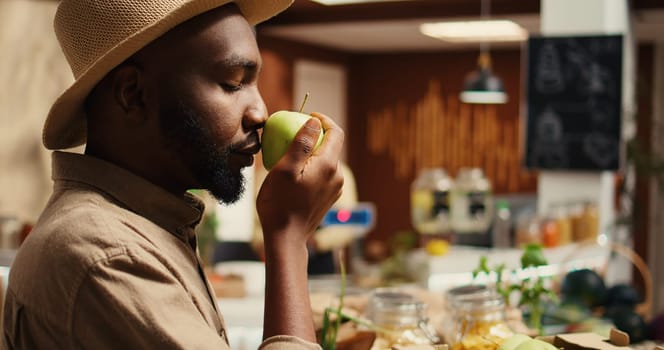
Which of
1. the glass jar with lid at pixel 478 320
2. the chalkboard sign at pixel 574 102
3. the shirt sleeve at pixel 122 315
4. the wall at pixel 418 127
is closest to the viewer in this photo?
the shirt sleeve at pixel 122 315

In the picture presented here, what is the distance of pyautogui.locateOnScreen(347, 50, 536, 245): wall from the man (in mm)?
9464

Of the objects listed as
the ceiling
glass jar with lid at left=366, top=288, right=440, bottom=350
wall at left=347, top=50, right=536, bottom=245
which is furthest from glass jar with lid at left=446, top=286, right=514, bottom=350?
wall at left=347, top=50, right=536, bottom=245

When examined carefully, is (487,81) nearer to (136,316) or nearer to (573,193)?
(573,193)

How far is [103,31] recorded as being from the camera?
107cm

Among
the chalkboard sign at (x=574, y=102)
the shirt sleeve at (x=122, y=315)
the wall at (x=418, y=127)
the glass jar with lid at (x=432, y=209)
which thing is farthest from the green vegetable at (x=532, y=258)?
the wall at (x=418, y=127)

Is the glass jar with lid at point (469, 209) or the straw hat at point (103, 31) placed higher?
the straw hat at point (103, 31)

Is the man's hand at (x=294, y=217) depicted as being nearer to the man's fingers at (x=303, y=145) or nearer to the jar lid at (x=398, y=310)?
the man's fingers at (x=303, y=145)

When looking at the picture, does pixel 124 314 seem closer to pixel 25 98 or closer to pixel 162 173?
pixel 162 173

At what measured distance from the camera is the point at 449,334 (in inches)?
61.1

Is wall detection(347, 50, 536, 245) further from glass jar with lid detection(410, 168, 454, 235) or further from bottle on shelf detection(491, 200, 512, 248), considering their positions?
glass jar with lid detection(410, 168, 454, 235)

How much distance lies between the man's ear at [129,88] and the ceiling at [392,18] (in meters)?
6.88

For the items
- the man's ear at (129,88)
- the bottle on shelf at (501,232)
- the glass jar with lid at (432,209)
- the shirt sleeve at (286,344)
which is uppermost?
the man's ear at (129,88)

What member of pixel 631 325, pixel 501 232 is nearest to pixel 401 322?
pixel 631 325

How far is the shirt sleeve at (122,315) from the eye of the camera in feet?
3.10
